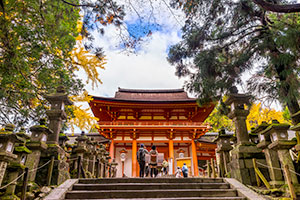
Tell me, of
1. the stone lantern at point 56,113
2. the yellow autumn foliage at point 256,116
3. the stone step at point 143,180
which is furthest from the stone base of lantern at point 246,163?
the stone lantern at point 56,113

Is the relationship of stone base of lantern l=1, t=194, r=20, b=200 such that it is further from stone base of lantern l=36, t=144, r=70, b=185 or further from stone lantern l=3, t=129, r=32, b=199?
stone base of lantern l=36, t=144, r=70, b=185

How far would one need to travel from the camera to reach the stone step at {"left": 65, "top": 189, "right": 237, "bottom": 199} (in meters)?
4.67

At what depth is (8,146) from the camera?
4051 mm

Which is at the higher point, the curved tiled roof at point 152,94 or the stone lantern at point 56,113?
the curved tiled roof at point 152,94

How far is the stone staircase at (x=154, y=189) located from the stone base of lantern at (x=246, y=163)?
0.48 metres

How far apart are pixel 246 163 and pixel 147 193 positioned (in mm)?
2949

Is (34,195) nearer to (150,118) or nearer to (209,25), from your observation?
(209,25)

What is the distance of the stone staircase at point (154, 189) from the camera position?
15.4 feet

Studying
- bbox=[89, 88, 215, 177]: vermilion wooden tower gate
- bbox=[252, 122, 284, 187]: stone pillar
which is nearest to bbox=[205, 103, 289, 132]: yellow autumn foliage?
bbox=[89, 88, 215, 177]: vermilion wooden tower gate

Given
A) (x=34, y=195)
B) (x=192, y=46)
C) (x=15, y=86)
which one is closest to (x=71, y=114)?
(x=15, y=86)

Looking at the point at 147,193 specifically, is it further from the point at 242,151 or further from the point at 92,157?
the point at 92,157

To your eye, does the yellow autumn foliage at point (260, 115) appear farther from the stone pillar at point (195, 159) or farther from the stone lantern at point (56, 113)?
the stone lantern at point (56, 113)

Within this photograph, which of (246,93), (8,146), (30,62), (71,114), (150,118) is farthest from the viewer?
(150,118)

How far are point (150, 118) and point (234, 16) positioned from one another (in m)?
11.5
